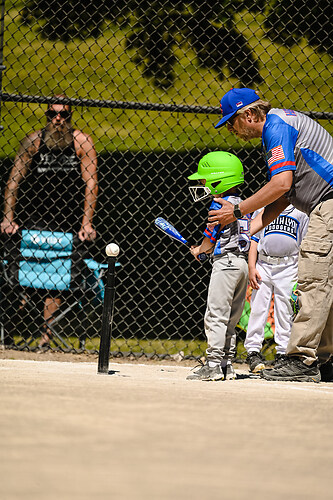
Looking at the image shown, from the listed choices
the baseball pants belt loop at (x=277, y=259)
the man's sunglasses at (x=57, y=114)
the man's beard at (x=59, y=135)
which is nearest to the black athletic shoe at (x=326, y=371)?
the baseball pants belt loop at (x=277, y=259)

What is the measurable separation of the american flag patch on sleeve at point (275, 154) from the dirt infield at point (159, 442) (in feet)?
4.00

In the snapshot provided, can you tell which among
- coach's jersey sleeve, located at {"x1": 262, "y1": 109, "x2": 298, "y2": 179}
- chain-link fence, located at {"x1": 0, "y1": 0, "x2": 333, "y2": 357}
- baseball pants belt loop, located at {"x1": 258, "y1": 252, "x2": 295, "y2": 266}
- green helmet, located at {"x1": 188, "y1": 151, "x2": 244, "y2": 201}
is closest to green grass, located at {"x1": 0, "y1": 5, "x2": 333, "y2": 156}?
chain-link fence, located at {"x1": 0, "y1": 0, "x2": 333, "y2": 357}

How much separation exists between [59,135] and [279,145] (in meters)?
2.34

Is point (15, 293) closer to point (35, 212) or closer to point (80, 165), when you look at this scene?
point (35, 212)

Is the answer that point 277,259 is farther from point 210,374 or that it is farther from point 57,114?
point 57,114

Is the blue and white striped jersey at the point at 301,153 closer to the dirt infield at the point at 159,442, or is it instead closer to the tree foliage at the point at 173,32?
the dirt infield at the point at 159,442

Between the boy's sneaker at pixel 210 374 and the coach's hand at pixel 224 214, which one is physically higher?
the coach's hand at pixel 224 214

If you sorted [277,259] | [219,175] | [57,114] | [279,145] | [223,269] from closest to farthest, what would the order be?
1. [279,145]
2. [223,269]
3. [219,175]
4. [277,259]
5. [57,114]

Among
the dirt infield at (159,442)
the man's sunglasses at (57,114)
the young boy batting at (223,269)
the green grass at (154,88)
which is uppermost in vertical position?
the green grass at (154,88)

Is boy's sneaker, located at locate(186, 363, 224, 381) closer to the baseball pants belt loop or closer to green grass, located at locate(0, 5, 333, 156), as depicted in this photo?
the baseball pants belt loop

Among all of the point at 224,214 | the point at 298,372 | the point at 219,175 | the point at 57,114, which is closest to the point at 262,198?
the point at 224,214

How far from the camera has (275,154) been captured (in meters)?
3.92

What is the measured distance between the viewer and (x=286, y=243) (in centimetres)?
511

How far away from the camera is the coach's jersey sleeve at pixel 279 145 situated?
3.90 meters
